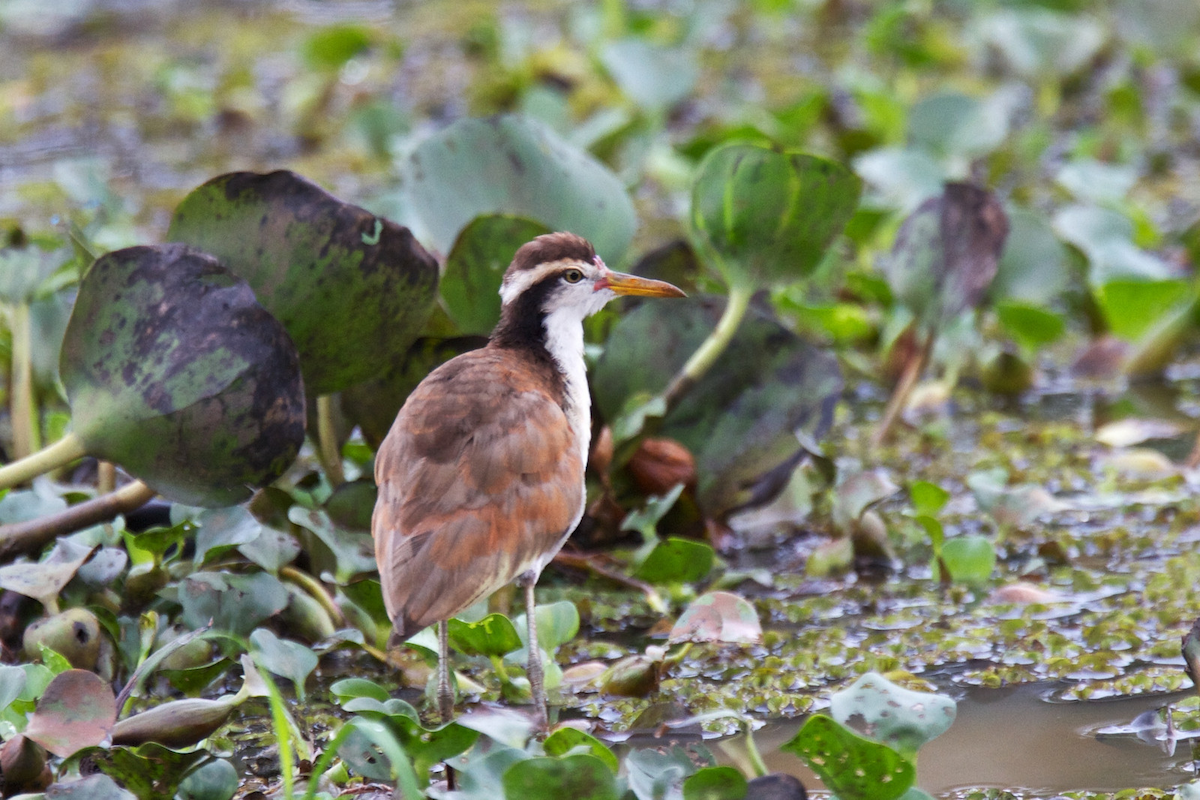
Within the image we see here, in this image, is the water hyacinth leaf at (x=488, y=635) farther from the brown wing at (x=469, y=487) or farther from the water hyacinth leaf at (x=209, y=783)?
the water hyacinth leaf at (x=209, y=783)

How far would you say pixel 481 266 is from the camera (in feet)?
10.0

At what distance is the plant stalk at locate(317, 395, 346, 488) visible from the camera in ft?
9.75

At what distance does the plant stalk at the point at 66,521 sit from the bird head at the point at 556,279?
778 mm

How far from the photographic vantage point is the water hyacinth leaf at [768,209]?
308 cm

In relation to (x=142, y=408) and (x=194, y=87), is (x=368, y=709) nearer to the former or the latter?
(x=142, y=408)

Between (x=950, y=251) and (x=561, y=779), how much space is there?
6.17 feet

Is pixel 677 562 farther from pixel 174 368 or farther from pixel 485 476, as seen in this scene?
pixel 174 368

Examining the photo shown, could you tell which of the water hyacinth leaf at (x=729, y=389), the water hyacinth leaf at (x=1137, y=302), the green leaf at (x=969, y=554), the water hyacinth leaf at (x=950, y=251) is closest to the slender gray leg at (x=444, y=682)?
the water hyacinth leaf at (x=729, y=389)

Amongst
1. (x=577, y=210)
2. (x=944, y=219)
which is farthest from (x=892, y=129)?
(x=577, y=210)

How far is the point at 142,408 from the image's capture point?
102 inches

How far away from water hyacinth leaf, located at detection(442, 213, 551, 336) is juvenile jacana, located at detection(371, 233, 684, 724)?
0.30 m

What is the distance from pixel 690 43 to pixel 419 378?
11.4 ft

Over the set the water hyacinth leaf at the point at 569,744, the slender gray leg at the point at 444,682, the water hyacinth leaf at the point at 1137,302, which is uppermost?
the water hyacinth leaf at the point at 1137,302

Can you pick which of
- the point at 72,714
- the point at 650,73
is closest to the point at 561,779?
the point at 72,714
